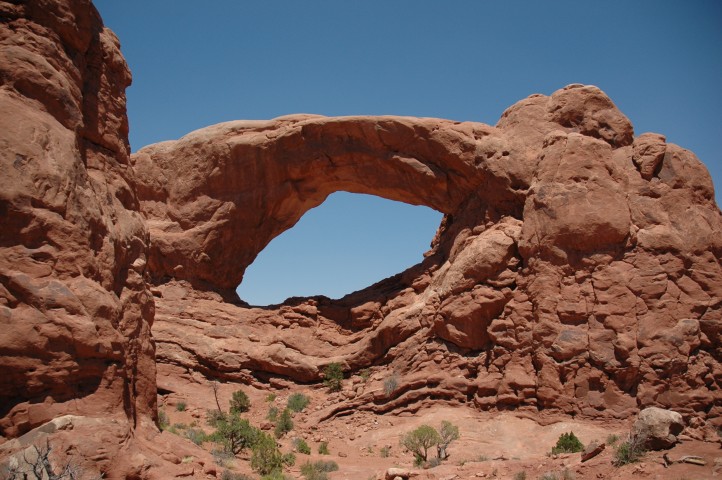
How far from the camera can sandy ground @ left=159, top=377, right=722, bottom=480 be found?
1092 centimetres


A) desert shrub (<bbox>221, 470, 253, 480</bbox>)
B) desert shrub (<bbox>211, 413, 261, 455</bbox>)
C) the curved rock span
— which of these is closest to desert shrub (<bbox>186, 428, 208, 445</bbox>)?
desert shrub (<bbox>211, 413, 261, 455</bbox>)

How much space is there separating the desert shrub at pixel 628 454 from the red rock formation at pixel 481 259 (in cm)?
541

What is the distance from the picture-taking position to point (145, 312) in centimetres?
1116

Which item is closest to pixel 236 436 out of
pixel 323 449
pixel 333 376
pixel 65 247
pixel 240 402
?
pixel 323 449

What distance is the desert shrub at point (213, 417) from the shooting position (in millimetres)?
18055

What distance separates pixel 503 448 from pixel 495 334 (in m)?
3.54

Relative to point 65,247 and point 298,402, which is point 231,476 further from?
point 298,402

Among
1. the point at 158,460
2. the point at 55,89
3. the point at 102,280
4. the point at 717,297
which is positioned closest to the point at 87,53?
the point at 55,89

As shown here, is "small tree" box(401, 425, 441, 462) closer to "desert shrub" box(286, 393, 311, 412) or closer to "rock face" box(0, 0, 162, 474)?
"desert shrub" box(286, 393, 311, 412)

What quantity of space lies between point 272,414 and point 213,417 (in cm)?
178

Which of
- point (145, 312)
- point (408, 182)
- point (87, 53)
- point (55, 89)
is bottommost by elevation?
point (145, 312)

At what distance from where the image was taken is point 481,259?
18828 millimetres

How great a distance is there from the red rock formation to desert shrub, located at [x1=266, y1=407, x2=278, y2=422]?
1891 mm

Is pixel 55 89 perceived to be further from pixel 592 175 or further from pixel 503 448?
pixel 592 175
